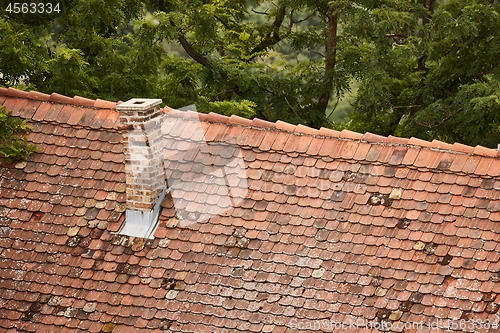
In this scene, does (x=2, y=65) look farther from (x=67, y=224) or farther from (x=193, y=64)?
(x=67, y=224)

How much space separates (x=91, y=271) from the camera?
8555mm

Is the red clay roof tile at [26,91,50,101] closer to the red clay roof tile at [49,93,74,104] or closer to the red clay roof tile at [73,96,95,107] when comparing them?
the red clay roof tile at [49,93,74,104]

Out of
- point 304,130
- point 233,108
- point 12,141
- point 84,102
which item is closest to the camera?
point 304,130

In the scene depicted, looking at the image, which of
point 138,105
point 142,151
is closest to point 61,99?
point 138,105

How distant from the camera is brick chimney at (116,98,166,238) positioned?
848 centimetres

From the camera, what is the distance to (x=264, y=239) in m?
8.30

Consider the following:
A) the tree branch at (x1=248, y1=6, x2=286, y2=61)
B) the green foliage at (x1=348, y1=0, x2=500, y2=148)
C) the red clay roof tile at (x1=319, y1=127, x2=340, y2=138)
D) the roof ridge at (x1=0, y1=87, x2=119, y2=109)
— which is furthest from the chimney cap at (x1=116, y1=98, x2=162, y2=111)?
the tree branch at (x1=248, y1=6, x2=286, y2=61)

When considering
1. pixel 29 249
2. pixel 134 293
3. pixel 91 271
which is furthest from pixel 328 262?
pixel 29 249

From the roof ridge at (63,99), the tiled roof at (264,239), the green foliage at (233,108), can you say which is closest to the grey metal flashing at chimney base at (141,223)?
the tiled roof at (264,239)

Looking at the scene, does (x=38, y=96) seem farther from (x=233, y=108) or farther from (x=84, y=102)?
(x=233, y=108)

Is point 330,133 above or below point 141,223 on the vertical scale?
above

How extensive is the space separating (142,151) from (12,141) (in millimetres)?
2044

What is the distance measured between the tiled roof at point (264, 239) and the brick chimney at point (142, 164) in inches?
6.5

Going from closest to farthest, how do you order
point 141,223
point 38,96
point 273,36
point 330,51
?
point 141,223
point 38,96
point 330,51
point 273,36
